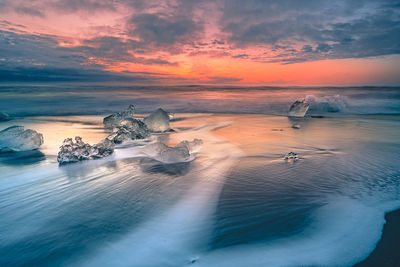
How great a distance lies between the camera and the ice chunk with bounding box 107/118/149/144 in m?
4.21

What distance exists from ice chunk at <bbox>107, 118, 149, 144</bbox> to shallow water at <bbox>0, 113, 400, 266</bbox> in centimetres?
93

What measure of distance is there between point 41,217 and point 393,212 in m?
2.82

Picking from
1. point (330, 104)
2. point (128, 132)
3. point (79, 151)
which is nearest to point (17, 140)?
point (79, 151)

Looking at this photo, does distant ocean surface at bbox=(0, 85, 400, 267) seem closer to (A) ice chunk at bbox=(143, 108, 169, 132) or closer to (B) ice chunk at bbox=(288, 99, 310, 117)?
(A) ice chunk at bbox=(143, 108, 169, 132)

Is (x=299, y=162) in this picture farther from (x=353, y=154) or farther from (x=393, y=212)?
(x=393, y=212)

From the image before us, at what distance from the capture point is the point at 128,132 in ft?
14.2

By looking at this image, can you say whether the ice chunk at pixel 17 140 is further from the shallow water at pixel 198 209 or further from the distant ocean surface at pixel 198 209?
the shallow water at pixel 198 209

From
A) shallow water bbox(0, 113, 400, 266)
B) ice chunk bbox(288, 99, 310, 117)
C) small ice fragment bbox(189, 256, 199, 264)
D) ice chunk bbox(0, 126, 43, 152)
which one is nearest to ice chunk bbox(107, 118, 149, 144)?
shallow water bbox(0, 113, 400, 266)

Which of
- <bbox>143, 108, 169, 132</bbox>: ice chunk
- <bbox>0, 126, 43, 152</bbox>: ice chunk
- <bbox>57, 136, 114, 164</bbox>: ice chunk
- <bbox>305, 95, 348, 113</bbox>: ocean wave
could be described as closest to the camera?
<bbox>57, 136, 114, 164</bbox>: ice chunk

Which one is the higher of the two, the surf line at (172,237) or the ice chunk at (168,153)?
the ice chunk at (168,153)

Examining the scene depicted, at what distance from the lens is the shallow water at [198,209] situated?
4.71ft

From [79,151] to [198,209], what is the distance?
2.13 metres

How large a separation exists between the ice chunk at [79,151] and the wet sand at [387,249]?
3174 mm

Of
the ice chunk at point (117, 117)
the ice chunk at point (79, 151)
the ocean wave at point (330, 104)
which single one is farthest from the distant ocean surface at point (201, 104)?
the ice chunk at point (79, 151)
